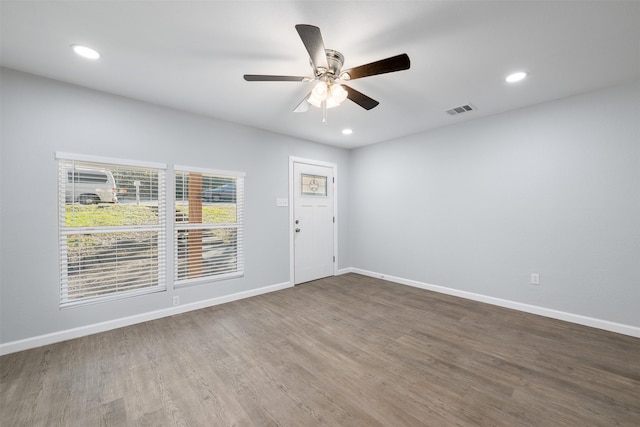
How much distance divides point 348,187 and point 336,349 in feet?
12.1

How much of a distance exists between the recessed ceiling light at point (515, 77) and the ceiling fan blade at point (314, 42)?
197 centimetres

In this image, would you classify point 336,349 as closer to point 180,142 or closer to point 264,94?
point 264,94

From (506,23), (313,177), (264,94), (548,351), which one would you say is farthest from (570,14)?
(313,177)

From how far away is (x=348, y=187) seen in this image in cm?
558

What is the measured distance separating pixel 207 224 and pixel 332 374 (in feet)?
8.33

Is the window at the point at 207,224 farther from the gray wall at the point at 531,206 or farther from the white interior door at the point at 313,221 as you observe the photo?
the gray wall at the point at 531,206

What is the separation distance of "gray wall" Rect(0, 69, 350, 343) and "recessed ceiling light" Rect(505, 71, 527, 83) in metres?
3.40

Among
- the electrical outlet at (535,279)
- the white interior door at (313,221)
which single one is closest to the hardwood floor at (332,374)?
the electrical outlet at (535,279)

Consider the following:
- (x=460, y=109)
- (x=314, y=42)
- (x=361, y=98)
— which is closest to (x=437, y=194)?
(x=460, y=109)

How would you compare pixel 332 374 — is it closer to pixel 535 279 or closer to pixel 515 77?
pixel 535 279

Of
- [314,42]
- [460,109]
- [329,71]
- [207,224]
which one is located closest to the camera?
[314,42]

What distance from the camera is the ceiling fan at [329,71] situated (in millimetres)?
1630

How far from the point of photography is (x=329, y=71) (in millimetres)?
2025

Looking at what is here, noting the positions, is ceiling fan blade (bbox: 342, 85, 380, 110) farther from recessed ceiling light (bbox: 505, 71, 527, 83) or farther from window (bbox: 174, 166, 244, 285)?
window (bbox: 174, 166, 244, 285)
